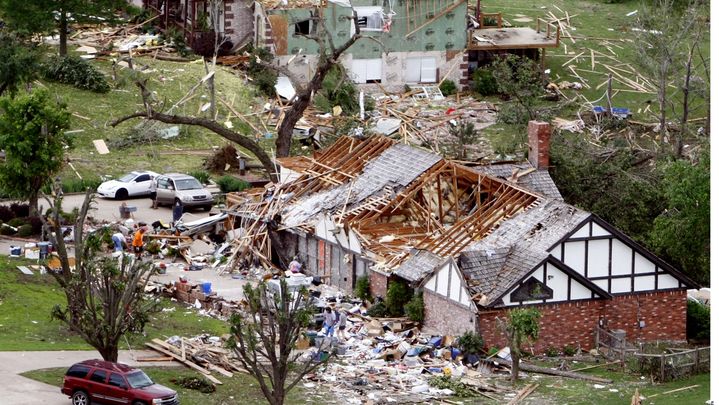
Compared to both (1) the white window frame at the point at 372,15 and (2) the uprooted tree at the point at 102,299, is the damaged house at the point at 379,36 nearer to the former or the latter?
(1) the white window frame at the point at 372,15

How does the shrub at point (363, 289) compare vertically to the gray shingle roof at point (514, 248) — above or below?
below

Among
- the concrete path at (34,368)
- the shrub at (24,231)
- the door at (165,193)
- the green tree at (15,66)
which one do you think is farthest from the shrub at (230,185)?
the concrete path at (34,368)

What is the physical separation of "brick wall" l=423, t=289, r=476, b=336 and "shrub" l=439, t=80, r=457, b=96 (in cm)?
3143

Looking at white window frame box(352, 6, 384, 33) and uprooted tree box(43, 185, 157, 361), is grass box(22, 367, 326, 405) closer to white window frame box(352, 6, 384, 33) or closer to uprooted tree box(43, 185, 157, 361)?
uprooted tree box(43, 185, 157, 361)

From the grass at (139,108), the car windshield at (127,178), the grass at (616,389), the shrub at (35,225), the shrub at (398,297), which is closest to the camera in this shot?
the grass at (616,389)

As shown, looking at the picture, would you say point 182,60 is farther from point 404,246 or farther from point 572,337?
point 572,337

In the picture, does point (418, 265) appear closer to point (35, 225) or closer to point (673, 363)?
point (673, 363)

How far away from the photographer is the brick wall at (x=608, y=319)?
5325cm

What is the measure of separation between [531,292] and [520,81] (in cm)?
2522

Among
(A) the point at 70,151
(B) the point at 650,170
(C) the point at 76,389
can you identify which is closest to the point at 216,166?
(A) the point at 70,151

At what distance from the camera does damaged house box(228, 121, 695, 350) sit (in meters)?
53.5

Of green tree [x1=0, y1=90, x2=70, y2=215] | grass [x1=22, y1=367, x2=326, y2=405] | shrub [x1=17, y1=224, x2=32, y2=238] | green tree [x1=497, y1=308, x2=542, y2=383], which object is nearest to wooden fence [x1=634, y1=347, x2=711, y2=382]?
green tree [x1=497, y1=308, x2=542, y2=383]

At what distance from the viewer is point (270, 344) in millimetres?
44406

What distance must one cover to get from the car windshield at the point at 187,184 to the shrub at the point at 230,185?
2392 mm
